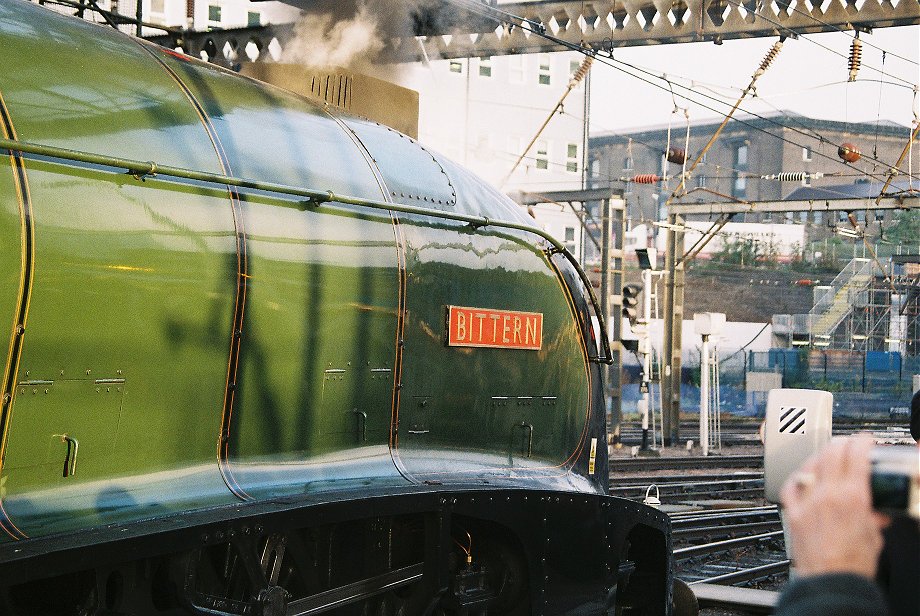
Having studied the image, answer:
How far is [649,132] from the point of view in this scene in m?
71.8

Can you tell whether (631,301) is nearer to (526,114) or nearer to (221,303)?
(221,303)

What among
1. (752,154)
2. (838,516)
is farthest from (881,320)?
(838,516)

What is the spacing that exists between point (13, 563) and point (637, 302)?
1998cm

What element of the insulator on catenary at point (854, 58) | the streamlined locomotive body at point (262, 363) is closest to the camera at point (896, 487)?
the streamlined locomotive body at point (262, 363)

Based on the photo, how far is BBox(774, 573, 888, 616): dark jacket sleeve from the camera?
5.36 feet

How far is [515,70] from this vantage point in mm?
46469

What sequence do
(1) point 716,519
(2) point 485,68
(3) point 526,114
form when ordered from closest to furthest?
1. (1) point 716,519
2. (2) point 485,68
3. (3) point 526,114

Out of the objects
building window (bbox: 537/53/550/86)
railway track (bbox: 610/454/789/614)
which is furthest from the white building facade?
railway track (bbox: 610/454/789/614)

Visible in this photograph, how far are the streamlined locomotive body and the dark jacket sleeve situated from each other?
259 centimetres

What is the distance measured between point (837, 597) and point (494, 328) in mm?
4613

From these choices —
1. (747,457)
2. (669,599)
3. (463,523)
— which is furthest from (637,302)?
(463,523)

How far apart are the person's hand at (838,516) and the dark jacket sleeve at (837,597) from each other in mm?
18

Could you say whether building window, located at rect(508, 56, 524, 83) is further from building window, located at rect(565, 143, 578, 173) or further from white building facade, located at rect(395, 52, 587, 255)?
building window, located at rect(565, 143, 578, 173)

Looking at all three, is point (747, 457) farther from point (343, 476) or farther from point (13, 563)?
point (13, 563)
